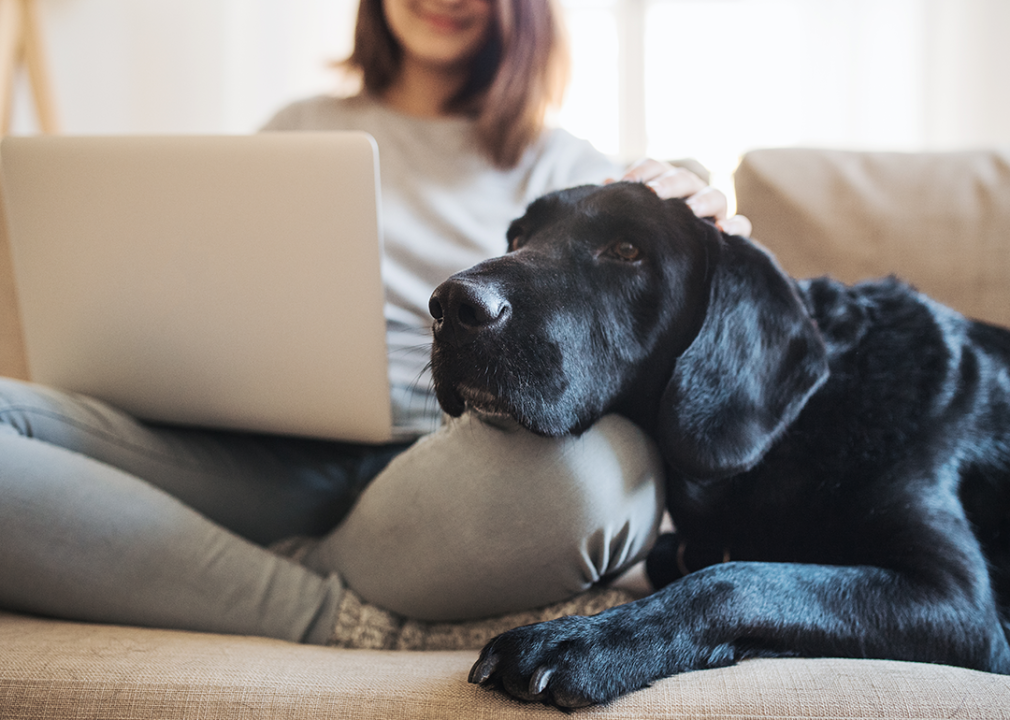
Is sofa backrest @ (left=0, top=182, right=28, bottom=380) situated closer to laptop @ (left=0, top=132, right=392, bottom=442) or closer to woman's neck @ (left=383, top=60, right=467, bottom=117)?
laptop @ (left=0, top=132, right=392, bottom=442)

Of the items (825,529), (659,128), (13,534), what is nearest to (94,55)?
(659,128)

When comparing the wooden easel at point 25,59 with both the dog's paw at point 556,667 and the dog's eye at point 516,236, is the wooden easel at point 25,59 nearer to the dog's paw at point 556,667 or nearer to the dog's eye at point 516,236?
the dog's eye at point 516,236

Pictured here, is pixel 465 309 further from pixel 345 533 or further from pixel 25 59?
pixel 25 59

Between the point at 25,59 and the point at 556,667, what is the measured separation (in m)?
3.71

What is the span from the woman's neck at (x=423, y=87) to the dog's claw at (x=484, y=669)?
4.41 feet

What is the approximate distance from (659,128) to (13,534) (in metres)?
2.95

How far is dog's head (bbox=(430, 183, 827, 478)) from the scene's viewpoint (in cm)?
79

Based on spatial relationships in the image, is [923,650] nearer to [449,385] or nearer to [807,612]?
[807,612]

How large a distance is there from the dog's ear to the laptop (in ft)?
1.31

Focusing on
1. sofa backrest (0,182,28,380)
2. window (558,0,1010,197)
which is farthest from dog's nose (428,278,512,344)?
window (558,0,1010,197)

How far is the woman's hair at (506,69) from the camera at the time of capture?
1.55m

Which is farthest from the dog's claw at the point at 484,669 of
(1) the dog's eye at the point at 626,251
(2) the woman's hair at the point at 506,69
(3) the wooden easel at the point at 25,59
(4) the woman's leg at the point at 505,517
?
(3) the wooden easel at the point at 25,59

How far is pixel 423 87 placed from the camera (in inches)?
67.9

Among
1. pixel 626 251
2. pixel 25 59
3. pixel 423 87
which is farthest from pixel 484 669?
pixel 25 59
